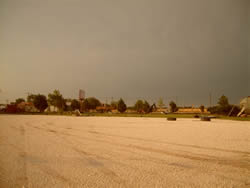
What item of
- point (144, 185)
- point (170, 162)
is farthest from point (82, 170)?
point (170, 162)

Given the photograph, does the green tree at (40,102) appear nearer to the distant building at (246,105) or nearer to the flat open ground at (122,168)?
the distant building at (246,105)

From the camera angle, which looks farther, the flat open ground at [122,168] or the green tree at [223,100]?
the green tree at [223,100]

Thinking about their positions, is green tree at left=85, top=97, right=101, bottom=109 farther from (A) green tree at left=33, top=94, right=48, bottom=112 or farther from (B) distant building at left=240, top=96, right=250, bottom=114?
(B) distant building at left=240, top=96, right=250, bottom=114

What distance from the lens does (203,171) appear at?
17.1 feet

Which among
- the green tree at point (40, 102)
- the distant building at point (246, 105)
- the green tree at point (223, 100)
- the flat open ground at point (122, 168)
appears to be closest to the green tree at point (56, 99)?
the green tree at point (40, 102)

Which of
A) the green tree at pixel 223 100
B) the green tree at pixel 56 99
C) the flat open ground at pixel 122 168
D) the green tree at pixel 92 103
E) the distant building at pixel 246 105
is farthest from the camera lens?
the green tree at pixel 92 103

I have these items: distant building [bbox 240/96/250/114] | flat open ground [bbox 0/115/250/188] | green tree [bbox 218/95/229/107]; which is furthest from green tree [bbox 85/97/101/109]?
flat open ground [bbox 0/115/250/188]

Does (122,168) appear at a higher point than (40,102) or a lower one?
lower

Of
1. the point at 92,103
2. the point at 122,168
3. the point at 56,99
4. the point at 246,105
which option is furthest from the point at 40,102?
the point at 122,168

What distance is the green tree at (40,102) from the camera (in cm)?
10231

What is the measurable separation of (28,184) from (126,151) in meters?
4.19

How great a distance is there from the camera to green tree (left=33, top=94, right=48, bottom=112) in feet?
336

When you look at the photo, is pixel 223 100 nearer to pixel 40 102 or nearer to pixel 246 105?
pixel 246 105

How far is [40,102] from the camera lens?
103 metres
